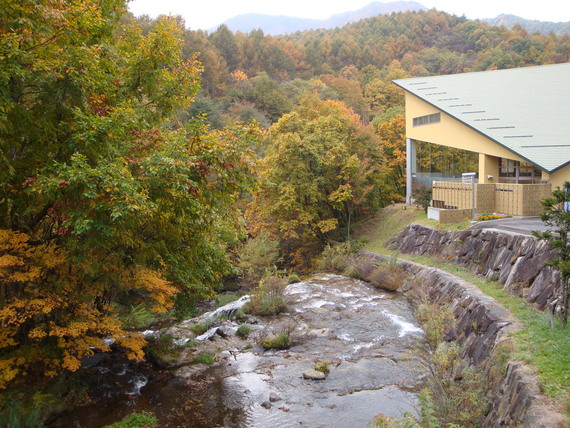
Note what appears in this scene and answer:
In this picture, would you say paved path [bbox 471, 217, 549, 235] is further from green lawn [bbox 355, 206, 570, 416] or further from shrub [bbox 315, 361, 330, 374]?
shrub [bbox 315, 361, 330, 374]

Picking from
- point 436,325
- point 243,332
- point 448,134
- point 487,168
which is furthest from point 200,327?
point 448,134

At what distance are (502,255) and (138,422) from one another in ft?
41.3

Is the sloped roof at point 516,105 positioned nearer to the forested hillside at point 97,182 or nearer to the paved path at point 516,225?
the paved path at point 516,225

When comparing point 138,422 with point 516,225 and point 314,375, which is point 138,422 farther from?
point 516,225

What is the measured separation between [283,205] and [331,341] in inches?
633

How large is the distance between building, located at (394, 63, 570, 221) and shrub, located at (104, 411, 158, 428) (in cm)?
1954

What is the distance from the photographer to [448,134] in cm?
2894

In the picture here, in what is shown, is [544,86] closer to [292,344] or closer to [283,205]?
[283,205]

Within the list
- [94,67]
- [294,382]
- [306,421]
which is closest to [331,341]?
[294,382]

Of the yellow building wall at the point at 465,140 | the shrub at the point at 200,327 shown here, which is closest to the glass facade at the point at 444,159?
the yellow building wall at the point at 465,140

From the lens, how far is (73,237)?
27.0 feet

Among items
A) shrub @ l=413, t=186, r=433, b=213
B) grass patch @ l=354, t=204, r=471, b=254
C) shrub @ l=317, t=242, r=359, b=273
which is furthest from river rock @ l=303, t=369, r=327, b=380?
→ shrub @ l=413, t=186, r=433, b=213

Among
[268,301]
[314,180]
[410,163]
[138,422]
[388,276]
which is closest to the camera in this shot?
[138,422]

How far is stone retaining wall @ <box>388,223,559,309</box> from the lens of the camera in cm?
1158
